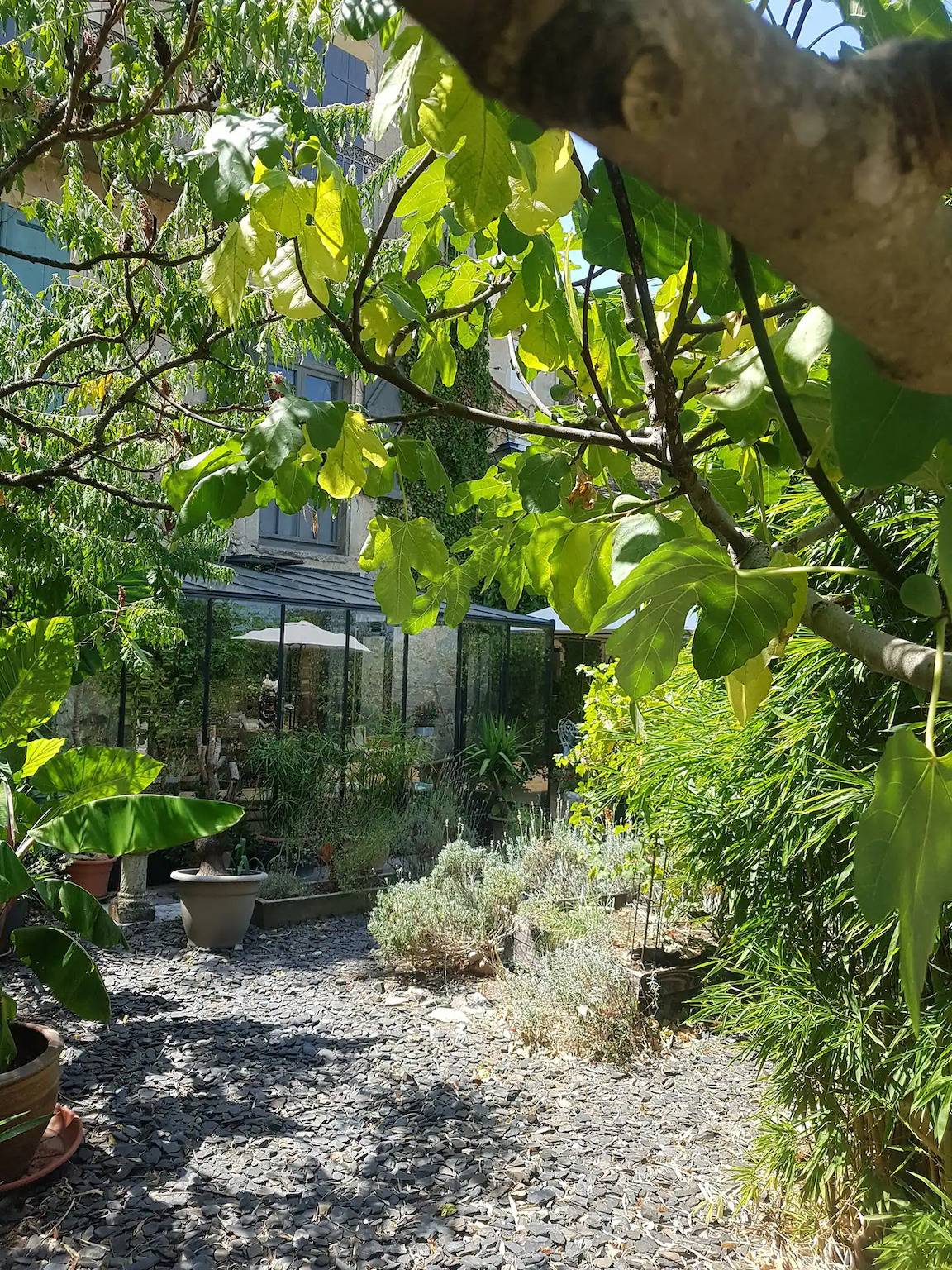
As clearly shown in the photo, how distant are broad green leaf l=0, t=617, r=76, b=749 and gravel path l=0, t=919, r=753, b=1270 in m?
1.78

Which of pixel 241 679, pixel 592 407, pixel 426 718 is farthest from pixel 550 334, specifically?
pixel 426 718

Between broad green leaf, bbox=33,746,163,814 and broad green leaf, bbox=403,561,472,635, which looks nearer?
broad green leaf, bbox=403,561,472,635

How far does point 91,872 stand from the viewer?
756 cm

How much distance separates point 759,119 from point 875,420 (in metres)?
0.17

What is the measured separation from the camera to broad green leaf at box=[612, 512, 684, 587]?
810 mm

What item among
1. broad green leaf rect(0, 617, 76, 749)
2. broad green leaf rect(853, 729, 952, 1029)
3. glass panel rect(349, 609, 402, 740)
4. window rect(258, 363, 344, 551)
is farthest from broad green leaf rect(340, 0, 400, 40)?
window rect(258, 363, 344, 551)

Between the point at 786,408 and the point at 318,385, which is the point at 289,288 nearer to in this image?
the point at 786,408

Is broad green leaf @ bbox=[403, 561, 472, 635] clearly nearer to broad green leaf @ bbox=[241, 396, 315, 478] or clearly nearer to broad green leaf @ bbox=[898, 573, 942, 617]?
broad green leaf @ bbox=[241, 396, 315, 478]

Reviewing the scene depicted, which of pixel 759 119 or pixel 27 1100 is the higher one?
pixel 759 119

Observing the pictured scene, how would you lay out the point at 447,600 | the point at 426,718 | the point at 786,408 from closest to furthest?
the point at 786,408 < the point at 447,600 < the point at 426,718

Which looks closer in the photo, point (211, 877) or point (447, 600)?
point (447, 600)

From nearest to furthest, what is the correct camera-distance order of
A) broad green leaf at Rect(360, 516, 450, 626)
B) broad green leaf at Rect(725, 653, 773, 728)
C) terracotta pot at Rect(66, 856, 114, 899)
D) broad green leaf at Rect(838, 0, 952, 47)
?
1. broad green leaf at Rect(838, 0, 952, 47)
2. broad green leaf at Rect(725, 653, 773, 728)
3. broad green leaf at Rect(360, 516, 450, 626)
4. terracotta pot at Rect(66, 856, 114, 899)

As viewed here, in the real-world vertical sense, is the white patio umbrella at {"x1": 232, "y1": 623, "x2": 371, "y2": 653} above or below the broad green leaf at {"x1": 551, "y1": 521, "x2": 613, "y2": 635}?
below

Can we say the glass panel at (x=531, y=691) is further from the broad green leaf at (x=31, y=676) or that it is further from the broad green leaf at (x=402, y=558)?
the broad green leaf at (x=402, y=558)
